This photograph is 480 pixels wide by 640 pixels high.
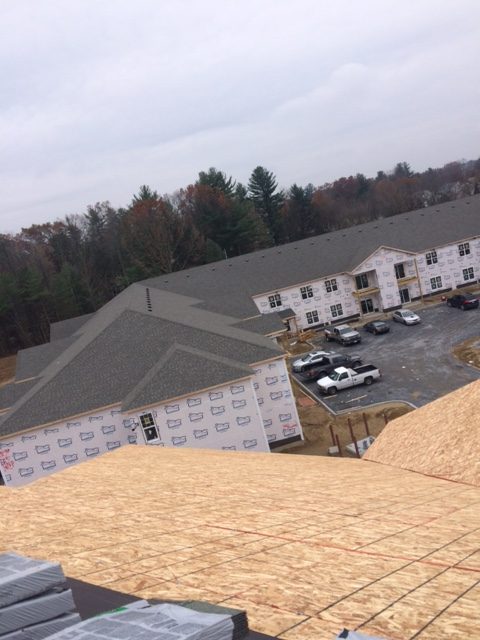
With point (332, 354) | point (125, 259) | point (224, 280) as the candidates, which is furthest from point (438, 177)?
point (332, 354)

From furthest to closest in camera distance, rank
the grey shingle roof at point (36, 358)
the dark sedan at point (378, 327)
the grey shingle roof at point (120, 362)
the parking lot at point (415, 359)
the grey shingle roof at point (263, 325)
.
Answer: the dark sedan at point (378, 327) < the grey shingle roof at point (36, 358) < the grey shingle roof at point (263, 325) < the parking lot at point (415, 359) < the grey shingle roof at point (120, 362)

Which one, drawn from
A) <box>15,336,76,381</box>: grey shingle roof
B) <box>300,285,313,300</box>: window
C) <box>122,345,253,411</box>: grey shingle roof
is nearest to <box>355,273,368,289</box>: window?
<box>300,285,313,300</box>: window

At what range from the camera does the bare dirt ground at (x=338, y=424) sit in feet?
83.9

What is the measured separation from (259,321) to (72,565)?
2968 cm

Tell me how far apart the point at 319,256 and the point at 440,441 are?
121 feet

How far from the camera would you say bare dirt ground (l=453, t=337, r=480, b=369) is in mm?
32594

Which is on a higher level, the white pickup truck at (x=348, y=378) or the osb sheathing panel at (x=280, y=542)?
the osb sheathing panel at (x=280, y=542)

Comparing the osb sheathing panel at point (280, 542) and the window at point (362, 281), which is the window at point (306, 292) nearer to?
the window at point (362, 281)

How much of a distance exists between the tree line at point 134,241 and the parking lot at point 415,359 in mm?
32257

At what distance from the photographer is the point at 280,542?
657 centimetres

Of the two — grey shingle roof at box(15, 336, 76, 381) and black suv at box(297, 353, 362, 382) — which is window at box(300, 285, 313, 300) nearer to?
black suv at box(297, 353, 362, 382)

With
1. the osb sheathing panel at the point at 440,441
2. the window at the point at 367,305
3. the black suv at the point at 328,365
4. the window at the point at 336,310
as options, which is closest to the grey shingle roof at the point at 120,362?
the black suv at the point at 328,365

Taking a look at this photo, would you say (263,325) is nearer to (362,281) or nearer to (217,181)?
(362,281)

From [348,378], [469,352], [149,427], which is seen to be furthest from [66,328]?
[469,352]
